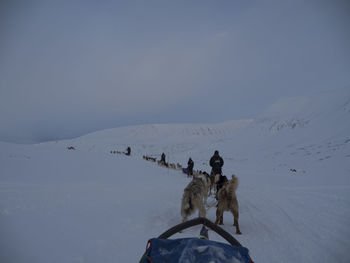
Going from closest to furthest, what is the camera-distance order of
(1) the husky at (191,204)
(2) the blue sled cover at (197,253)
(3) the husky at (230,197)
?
(2) the blue sled cover at (197,253)
(3) the husky at (230,197)
(1) the husky at (191,204)

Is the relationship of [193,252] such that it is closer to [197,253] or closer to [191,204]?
[197,253]

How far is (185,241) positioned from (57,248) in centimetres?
262

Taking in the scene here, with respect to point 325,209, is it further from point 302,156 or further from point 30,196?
point 302,156

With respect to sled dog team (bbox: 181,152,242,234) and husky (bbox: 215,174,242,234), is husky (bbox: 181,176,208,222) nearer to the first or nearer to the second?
sled dog team (bbox: 181,152,242,234)

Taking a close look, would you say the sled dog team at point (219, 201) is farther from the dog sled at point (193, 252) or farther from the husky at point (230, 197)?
the dog sled at point (193, 252)

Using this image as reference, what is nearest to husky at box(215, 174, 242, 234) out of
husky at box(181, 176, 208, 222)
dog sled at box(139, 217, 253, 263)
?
husky at box(181, 176, 208, 222)

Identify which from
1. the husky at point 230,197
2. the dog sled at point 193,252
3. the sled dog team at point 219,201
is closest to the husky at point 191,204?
the sled dog team at point 219,201

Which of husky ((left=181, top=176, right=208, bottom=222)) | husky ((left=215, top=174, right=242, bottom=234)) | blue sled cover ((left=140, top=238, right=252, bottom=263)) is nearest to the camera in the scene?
blue sled cover ((left=140, top=238, right=252, bottom=263))

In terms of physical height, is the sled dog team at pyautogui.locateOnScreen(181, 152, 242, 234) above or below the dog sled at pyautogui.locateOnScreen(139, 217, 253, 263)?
below

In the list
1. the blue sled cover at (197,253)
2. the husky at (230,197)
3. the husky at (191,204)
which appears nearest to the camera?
the blue sled cover at (197,253)

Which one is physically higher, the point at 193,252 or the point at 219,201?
the point at 193,252

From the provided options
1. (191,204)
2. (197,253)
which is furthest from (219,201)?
(197,253)

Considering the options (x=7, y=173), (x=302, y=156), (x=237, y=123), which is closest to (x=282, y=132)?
(x=302, y=156)

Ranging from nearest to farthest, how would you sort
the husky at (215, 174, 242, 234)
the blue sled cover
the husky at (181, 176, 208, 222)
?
the blue sled cover → the husky at (215, 174, 242, 234) → the husky at (181, 176, 208, 222)
